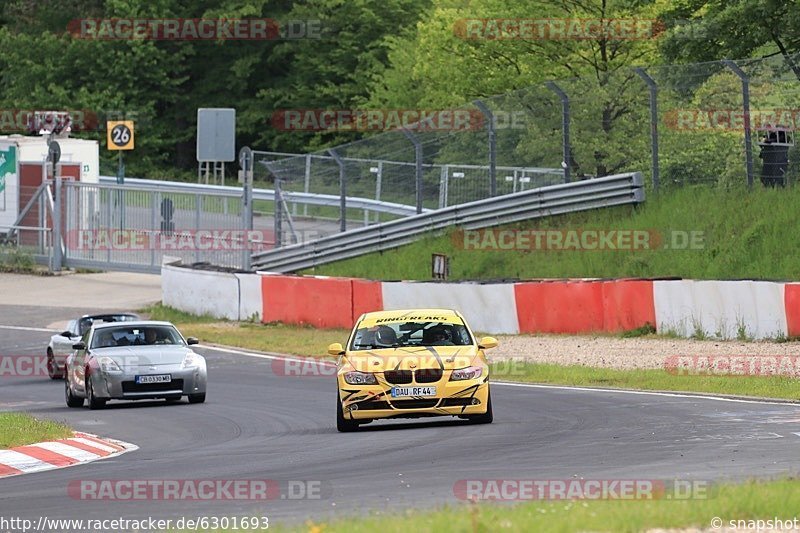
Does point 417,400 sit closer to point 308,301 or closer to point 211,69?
point 308,301

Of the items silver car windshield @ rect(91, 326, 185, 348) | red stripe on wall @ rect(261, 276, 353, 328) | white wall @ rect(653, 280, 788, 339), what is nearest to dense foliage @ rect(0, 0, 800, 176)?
red stripe on wall @ rect(261, 276, 353, 328)

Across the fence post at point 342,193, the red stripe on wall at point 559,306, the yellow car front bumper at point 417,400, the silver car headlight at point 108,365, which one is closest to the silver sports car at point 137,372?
the silver car headlight at point 108,365

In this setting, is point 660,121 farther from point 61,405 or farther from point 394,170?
point 61,405

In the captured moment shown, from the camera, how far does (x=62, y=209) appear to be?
1797 inches

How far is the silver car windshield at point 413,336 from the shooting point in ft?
56.6

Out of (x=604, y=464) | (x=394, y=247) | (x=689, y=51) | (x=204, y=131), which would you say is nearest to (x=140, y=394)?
(x=604, y=464)

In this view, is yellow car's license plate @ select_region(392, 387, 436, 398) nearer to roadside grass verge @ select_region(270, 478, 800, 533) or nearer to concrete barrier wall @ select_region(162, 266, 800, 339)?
roadside grass verge @ select_region(270, 478, 800, 533)

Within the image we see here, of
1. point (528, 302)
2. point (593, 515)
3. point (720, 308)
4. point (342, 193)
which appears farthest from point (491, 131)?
point (593, 515)

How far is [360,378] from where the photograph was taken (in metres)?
16.6

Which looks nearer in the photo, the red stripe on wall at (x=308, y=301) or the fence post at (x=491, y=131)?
the fence post at (x=491, y=131)

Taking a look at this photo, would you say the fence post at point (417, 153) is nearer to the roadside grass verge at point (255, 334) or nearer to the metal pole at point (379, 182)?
the metal pole at point (379, 182)

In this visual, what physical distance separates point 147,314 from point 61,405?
1422 centimetres

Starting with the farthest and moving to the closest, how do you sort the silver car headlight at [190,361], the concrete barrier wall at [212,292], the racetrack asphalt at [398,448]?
the concrete barrier wall at [212,292] < the silver car headlight at [190,361] < the racetrack asphalt at [398,448]

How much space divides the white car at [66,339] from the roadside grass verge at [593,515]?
17.5 metres
